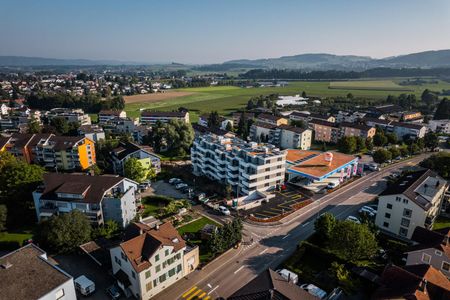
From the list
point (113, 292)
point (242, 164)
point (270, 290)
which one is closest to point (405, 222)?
point (242, 164)

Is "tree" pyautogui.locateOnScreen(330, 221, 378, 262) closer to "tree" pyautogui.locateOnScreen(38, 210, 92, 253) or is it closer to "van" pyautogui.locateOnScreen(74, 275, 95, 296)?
"van" pyautogui.locateOnScreen(74, 275, 95, 296)

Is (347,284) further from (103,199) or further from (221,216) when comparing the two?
(103,199)

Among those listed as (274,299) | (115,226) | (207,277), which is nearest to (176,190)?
(115,226)

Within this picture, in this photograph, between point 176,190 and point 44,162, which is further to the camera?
point 44,162

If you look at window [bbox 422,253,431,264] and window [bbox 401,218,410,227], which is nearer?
window [bbox 422,253,431,264]

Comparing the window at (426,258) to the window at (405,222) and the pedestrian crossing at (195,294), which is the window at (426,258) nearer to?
the window at (405,222)

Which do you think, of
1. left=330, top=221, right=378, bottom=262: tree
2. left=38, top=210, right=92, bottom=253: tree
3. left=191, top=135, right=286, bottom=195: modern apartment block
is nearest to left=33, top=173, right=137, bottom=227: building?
left=38, top=210, right=92, bottom=253: tree

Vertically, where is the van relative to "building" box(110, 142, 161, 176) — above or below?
below
